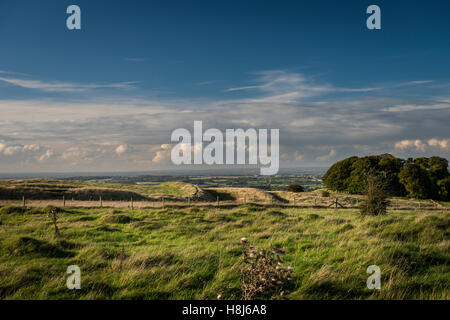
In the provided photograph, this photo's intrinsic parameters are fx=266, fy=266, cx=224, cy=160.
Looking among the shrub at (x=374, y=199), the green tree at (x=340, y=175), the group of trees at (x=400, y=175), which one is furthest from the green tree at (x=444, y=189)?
the shrub at (x=374, y=199)

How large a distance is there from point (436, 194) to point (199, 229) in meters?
61.7

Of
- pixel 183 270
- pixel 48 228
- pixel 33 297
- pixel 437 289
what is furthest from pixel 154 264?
pixel 48 228

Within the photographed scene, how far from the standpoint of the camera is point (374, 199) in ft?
63.5

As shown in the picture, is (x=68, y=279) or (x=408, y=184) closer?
(x=68, y=279)

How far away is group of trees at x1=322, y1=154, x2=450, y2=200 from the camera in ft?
179

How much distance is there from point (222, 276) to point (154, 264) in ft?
7.50

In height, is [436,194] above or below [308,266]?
below

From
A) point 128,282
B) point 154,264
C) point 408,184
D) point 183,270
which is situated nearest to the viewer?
point 128,282

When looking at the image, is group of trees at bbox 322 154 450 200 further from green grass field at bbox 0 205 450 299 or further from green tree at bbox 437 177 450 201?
green grass field at bbox 0 205 450 299

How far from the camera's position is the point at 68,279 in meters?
6.96

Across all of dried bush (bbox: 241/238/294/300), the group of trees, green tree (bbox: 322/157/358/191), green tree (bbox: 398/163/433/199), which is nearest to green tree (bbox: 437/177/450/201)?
the group of trees
